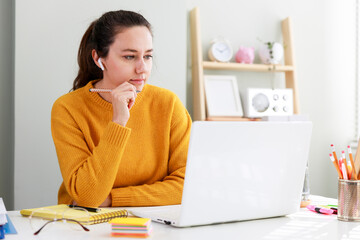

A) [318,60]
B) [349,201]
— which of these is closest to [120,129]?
[349,201]

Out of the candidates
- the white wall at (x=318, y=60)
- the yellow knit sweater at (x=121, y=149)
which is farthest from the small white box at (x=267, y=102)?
the yellow knit sweater at (x=121, y=149)

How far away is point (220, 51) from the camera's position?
2.82 metres

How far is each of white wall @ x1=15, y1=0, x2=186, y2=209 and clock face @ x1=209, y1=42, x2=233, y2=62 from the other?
1.62 feet

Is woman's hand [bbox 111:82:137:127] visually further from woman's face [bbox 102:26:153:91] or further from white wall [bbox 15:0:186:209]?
white wall [bbox 15:0:186:209]

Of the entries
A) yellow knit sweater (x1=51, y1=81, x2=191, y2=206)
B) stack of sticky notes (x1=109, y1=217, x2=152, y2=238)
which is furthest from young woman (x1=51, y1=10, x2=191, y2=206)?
stack of sticky notes (x1=109, y1=217, x2=152, y2=238)

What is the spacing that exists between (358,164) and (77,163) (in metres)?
0.83

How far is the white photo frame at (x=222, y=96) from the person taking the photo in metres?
2.75

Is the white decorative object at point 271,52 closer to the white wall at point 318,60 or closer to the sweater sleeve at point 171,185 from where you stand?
the white wall at point 318,60

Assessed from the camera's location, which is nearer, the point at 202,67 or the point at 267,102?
the point at 202,67

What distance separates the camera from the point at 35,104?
2.25 metres

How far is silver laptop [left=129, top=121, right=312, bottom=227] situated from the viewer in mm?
980

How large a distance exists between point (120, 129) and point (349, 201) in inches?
26.9

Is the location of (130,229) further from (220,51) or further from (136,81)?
(220,51)

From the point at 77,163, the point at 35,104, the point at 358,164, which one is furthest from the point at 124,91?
the point at 35,104
